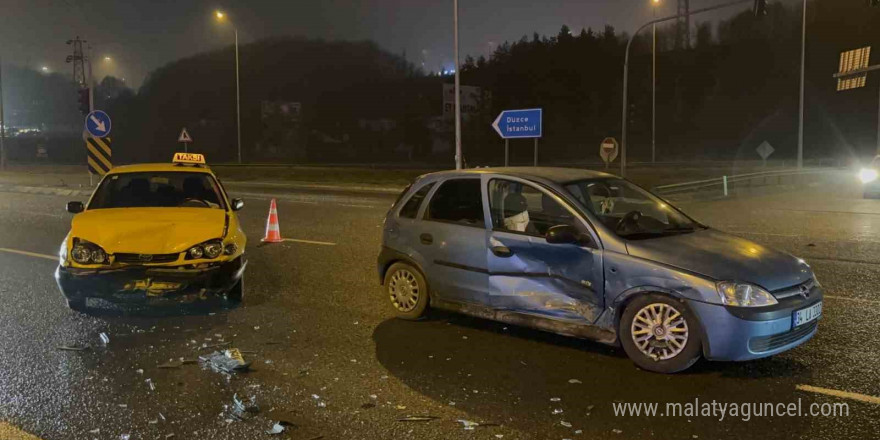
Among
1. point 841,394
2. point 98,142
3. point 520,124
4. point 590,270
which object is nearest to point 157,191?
point 590,270

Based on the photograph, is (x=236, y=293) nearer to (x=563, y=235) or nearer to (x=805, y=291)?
(x=563, y=235)

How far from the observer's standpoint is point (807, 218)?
52.0 ft

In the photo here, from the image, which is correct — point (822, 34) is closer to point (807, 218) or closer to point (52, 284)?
point (807, 218)

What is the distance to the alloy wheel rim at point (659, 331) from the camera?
4738 millimetres

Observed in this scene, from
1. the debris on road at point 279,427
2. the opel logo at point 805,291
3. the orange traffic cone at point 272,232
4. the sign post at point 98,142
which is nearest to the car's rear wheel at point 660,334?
the opel logo at point 805,291

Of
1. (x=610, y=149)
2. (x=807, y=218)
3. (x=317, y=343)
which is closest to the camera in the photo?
(x=317, y=343)

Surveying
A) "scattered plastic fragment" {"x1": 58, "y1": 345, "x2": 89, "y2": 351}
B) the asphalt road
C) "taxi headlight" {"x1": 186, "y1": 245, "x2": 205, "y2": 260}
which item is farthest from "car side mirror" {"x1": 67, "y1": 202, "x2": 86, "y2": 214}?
"scattered plastic fragment" {"x1": 58, "y1": 345, "x2": 89, "y2": 351}

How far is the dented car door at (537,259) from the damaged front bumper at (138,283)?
9.52 feet

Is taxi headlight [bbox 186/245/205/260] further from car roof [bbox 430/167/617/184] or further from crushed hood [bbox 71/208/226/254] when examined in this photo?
car roof [bbox 430/167/617/184]

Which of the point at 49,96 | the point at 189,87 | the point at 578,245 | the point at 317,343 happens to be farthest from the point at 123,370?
the point at 49,96

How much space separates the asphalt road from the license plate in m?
0.38

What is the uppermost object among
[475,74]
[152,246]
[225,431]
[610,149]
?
[475,74]

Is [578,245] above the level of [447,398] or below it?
above

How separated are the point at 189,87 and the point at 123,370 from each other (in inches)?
4223
